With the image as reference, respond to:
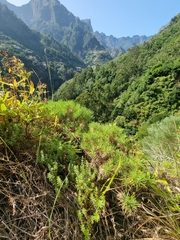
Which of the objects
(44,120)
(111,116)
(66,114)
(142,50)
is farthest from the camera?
(142,50)

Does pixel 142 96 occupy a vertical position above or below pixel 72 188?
below

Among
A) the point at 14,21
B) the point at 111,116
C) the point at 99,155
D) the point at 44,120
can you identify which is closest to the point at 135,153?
the point at 99,155

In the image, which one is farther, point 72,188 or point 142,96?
point 142,96

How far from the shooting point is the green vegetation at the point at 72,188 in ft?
2.76

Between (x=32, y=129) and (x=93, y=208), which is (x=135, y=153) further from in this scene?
(x=32, y=129)

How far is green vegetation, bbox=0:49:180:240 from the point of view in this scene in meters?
0.84

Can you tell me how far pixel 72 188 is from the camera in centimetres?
97

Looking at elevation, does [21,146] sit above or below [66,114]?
below

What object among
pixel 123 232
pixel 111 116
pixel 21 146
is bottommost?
pixel 111 116

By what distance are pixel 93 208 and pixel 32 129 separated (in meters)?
0.54

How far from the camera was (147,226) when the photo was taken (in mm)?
918

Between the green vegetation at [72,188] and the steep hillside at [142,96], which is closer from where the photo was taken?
the green vegetation at [72,188]

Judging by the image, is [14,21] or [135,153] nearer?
[135,153]

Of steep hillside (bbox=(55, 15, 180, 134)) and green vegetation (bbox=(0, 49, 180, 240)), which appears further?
steep hillside (bbox=(55, 15, 180, 134))
